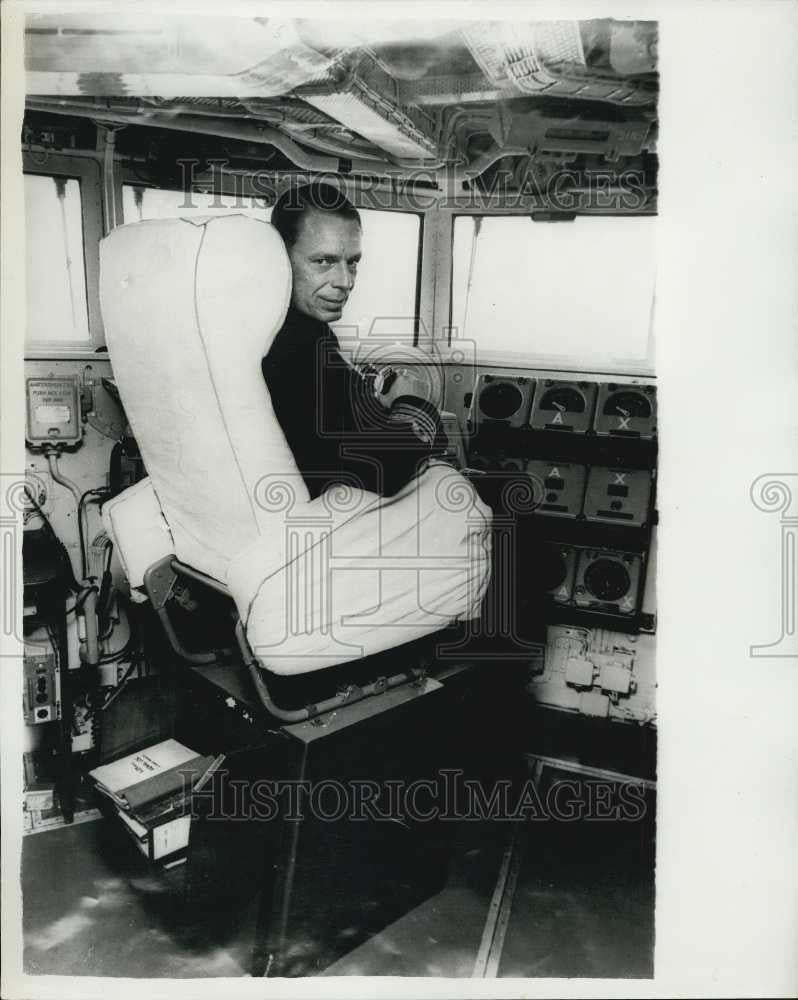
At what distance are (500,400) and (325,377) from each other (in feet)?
1.66

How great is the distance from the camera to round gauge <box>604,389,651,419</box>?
1.76 meters

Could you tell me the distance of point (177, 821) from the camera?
1.83 meters

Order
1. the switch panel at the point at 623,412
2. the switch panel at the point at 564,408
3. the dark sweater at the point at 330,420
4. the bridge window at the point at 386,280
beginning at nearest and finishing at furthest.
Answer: the dark sweater at the point at 330,420 < the bridge window at the point at 386,280 < the switch panel at the point at 623,412 < the switch panel at the point at 564,408

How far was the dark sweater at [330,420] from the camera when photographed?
60.0 inches

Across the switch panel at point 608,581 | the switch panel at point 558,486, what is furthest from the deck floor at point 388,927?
the switch panel at point 558,486

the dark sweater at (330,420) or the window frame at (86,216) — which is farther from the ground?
the window frame at (86,216)

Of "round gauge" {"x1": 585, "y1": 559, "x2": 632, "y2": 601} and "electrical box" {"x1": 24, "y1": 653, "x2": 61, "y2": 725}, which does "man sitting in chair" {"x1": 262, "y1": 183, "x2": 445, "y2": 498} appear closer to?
"round gauge" {"x1": 585, "y1": 559, "x2": 632, "y2": 601}

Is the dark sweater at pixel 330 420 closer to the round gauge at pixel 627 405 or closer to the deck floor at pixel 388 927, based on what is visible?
the round gauge at pixel 627 405

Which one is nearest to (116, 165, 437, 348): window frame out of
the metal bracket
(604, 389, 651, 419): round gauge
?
(604, 389, 651, 419): round gauge

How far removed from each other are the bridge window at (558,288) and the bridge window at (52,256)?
83cm

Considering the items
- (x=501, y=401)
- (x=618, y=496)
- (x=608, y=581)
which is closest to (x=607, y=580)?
(x=608, y=581)

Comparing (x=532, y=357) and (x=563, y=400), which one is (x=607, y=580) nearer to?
(x=563, y=400)

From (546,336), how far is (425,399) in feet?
1.02

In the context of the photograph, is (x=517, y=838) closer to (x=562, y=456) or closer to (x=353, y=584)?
(x=353, y=584)
